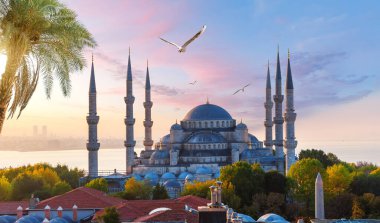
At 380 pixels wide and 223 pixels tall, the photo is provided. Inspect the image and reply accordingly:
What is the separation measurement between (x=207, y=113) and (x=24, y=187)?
3062 cm

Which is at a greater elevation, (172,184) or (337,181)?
(337,181)

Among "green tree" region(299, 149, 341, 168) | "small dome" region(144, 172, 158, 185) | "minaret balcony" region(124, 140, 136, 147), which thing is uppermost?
"minaret balcony" region(124, 140, 136, 147)

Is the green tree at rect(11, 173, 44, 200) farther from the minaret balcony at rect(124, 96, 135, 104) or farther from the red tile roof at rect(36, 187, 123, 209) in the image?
the minaret balcony at rect(124, 96, 135, 104)

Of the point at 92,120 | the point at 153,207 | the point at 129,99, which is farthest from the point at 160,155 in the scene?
the point at 153,207

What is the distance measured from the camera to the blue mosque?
2416 inches

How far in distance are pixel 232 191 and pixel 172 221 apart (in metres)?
15.7

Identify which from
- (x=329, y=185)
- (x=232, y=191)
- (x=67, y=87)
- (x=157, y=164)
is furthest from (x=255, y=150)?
(x=67, y=87)

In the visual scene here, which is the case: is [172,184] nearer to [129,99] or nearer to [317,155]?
[129,99]

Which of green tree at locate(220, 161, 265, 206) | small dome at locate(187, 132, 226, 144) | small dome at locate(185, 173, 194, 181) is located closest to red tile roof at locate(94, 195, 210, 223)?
green tree at locate(220, 161, 265, 206)

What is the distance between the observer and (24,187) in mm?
53062

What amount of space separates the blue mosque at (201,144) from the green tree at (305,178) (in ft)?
23.9

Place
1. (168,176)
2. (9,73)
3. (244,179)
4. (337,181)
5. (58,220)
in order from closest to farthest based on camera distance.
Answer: (9,73) → (58,220) → (244,179) → (337,181) → (168,176)

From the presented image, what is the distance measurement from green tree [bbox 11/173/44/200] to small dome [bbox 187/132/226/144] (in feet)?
76.5

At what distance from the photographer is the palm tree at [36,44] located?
13.2m
